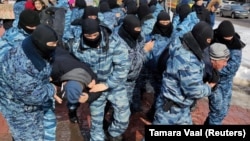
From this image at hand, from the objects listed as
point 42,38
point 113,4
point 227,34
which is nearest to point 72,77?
point 42,38

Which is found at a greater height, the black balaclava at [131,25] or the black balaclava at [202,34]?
the black balaclava at [202,34]

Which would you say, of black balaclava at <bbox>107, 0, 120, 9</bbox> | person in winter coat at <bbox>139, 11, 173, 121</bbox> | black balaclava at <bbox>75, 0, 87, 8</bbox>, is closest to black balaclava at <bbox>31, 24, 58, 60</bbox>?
person in winter coat at <bbox>139, 11, 173, 121</bbox>

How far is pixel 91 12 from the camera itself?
5.88 meters

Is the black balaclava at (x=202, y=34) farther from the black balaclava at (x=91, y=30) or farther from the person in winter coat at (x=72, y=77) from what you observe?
the person in winter coat at (x=72, y=77)

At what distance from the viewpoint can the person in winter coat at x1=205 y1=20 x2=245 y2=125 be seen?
3.92 meters

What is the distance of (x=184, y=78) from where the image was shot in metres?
3.14

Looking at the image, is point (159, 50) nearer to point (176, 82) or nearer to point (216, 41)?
point (216, 41)

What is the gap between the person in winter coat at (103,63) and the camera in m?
3.60

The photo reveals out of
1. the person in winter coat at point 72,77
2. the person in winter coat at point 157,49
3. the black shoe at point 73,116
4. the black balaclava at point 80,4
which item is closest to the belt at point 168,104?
the person in winter coat at point 72,77

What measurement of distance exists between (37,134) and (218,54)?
6.90ft

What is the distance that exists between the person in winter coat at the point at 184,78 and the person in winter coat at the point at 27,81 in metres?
1.15

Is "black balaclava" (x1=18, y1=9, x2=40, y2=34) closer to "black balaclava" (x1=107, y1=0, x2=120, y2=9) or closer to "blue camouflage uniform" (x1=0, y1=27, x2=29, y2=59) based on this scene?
"blue camouflage uniform" (x1=0, y1=27, x2=29, y2=59)

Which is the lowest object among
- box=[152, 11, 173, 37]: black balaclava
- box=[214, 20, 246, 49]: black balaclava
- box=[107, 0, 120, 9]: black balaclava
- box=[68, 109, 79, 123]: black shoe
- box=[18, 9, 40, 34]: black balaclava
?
box=[68, 109, 79, 123]: black shoe

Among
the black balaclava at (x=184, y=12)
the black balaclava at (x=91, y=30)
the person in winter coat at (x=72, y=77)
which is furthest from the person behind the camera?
the black balaclava at (x=184, y=12)
